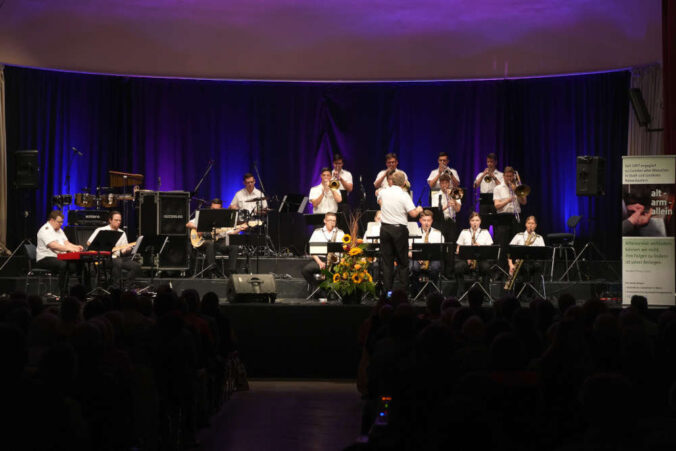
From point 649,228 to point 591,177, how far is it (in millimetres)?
3349

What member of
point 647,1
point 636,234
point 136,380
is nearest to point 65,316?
point 136,380

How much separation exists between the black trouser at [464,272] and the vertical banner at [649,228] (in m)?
2.59

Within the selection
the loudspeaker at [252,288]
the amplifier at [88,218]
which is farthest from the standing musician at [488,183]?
the amplifier at [88,218]

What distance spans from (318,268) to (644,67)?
6758mm

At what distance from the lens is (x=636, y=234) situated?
9.73 metres

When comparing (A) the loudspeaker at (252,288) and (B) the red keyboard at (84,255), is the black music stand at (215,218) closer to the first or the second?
(B) the red keyboard at (84,255)

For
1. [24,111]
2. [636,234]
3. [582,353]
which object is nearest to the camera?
[582,353]

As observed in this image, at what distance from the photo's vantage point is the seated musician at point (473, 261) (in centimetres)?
1206

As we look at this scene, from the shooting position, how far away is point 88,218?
540 inches

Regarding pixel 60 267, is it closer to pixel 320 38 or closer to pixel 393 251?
pixel 393 251

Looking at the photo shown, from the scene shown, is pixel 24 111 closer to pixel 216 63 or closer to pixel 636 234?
pixel 216 63

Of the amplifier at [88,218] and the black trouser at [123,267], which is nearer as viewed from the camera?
the black trouser at [123,267]

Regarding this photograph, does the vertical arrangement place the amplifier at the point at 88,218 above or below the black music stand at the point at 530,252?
above

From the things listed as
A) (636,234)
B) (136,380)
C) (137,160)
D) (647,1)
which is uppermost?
(647,1)
